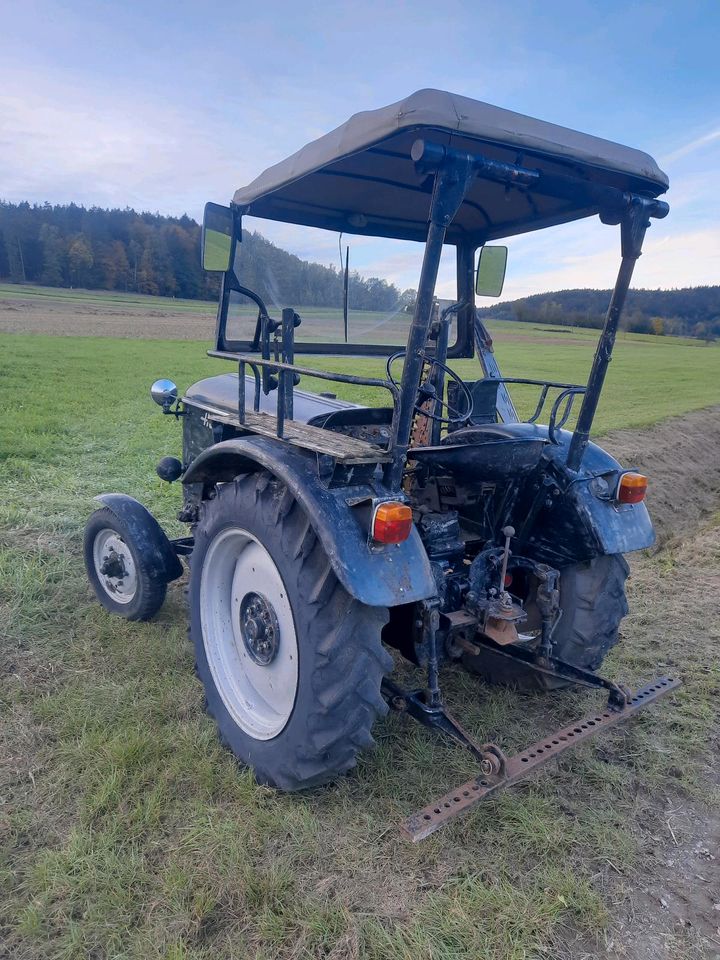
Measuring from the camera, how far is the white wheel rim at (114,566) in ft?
12.0

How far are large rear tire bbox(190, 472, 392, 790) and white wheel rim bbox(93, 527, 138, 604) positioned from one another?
87cm

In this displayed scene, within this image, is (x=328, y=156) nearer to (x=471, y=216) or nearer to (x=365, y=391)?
(x=471, y=216)

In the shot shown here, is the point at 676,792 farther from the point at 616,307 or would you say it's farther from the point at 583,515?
the point at 616,307

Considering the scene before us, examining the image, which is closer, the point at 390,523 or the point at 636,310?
the point at 390,523

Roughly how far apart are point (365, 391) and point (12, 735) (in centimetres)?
1159

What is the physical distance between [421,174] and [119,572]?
2.68 metres

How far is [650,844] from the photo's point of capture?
2.38 meters

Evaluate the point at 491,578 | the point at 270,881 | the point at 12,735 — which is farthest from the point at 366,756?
the point at 12,735

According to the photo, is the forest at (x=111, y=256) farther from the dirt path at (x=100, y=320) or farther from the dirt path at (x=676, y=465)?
the dirt path at (x=676, y=465)

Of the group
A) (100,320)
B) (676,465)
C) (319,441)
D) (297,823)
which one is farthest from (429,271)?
(100,320)

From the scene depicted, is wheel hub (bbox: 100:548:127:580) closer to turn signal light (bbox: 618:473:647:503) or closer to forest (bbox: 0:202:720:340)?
turn signal light (bbox: 618:473:647:503)

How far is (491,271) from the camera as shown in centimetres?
369

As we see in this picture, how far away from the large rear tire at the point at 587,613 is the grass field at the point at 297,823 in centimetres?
27

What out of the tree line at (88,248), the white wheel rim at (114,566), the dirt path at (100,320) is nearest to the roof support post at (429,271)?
the white wheel rim at (114,566)
